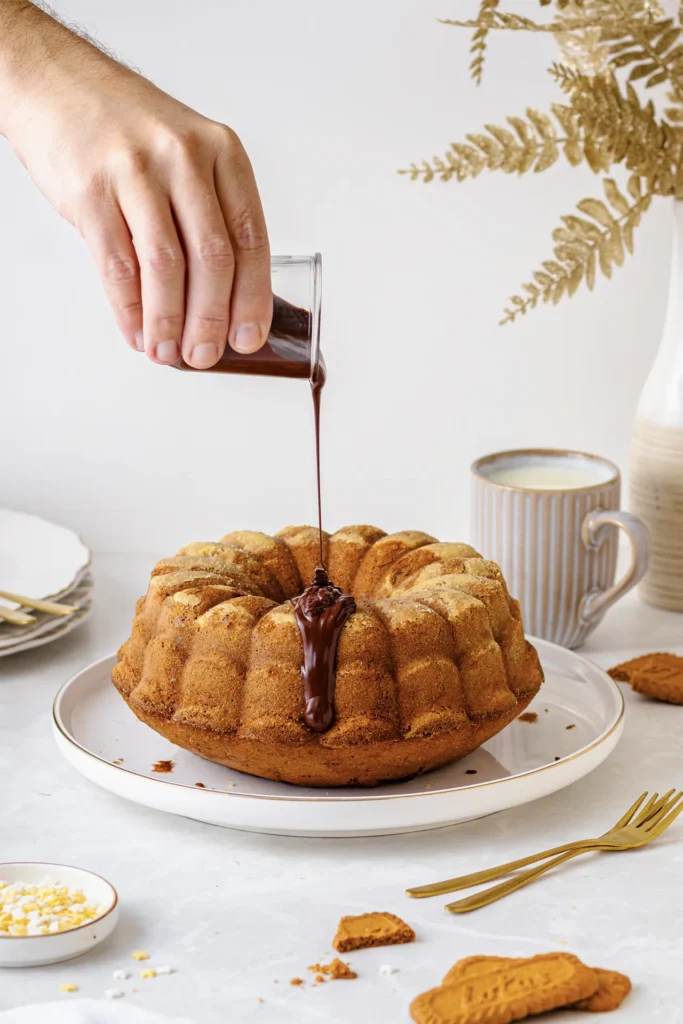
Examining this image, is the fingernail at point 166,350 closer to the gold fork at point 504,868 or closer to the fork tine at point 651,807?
the gold fork at point 504,868

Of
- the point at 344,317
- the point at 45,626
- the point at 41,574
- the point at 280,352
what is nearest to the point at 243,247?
the point at 280,352

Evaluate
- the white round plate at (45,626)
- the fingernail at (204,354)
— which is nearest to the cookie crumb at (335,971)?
the fingernail at (204,354)

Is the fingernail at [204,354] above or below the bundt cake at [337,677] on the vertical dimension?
above

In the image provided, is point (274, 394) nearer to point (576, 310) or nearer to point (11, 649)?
point (576, 310)

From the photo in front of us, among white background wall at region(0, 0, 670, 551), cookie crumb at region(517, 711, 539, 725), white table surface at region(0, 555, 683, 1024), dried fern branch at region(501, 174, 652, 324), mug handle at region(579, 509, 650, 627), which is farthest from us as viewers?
white background wall at region(0, 0, 670, 551)

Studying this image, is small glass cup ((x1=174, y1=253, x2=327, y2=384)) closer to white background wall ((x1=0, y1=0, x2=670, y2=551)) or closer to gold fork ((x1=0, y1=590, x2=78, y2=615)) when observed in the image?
gold fork ((x1=0, y1=590, x2=78, y2=615))

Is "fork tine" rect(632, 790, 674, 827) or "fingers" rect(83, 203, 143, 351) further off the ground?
"fingers" rect(83, 203, 143, 351)

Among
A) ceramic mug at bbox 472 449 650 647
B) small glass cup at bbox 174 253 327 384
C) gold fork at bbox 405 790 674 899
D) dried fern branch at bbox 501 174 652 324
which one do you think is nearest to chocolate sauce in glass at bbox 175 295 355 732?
small glass cup at bbox 174 253 327 384

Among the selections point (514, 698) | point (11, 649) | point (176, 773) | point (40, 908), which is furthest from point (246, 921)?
point (11, 649)
